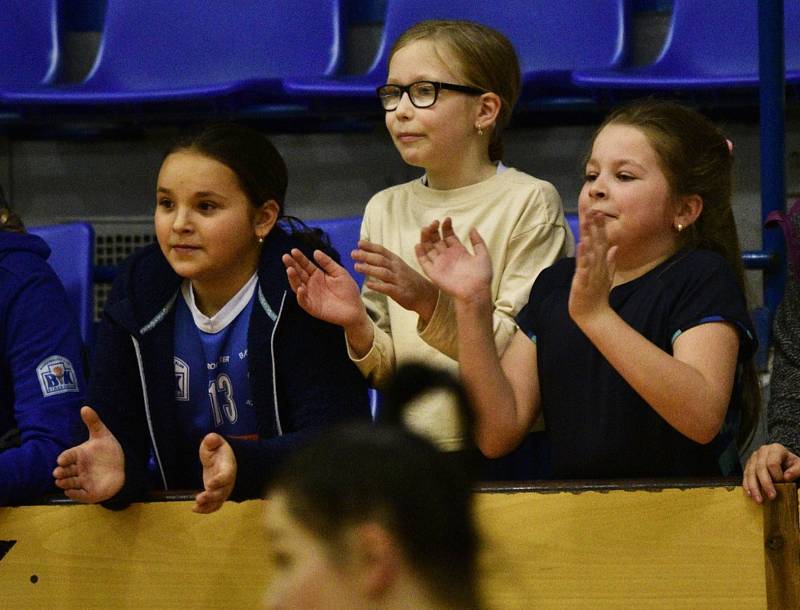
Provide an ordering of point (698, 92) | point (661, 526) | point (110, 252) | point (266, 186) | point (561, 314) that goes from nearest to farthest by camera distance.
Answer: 1. point (661, 526)
2. point (561, 314)
3. point (266, 186)
4. point (698, 92)
5. point (110, 252)

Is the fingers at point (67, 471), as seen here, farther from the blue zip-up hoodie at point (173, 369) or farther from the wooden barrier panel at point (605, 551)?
the wooden barrier panel at point (605, 551)

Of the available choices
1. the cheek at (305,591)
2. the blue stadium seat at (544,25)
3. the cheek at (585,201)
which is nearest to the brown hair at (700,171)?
the cheek at (585,201)

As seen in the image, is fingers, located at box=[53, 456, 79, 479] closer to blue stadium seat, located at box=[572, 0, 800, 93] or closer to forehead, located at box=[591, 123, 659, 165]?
forehead, located at box=[591, 123, 659, 165]

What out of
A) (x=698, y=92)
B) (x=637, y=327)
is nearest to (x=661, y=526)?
(x=637, y=327)

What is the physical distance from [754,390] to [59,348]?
1.10 m

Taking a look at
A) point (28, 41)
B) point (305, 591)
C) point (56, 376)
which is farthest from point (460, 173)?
point (28, 41)

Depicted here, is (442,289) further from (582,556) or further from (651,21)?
(651,21)

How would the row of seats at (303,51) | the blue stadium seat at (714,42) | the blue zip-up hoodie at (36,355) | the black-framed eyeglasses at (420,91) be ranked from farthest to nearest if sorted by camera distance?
1. the blue stadium seat at (714,42)
2. the row of seats at (303,51)
3. the black-framed eyeglasses at (420,91)
4. the blue zip-up hoodie at (36,355)

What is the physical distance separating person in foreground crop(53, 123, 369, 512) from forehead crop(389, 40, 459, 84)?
0.89 feet

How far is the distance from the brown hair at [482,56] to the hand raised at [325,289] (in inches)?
19.5

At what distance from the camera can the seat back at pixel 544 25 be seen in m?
3.42

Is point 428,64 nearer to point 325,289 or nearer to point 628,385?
point 325,289

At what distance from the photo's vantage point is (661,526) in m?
1.65

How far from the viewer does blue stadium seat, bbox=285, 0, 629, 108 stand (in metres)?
3.42
